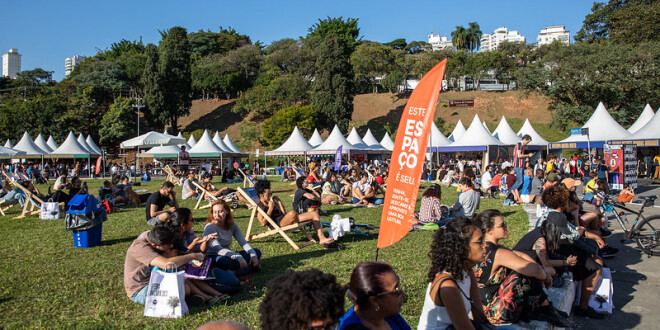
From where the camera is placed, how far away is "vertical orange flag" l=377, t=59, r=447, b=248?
3945 millimetres

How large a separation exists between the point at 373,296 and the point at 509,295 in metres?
1.88

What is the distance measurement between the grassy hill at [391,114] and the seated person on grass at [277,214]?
50026 mm

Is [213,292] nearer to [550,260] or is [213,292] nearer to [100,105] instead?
[550,260]

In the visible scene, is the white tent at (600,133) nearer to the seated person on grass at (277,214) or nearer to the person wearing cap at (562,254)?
the seated person on grass at (277,214)

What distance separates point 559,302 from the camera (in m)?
4.47

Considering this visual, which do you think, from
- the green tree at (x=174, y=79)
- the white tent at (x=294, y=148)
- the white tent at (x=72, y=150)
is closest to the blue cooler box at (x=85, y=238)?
the white tent at (x=294, y=148)

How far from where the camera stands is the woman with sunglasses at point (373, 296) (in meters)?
2.49

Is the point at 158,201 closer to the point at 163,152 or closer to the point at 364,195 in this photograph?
the point at 364,195

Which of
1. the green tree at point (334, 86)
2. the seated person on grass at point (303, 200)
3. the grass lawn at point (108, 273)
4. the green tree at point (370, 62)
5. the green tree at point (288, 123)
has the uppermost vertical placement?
the green tree at point (370, 62)

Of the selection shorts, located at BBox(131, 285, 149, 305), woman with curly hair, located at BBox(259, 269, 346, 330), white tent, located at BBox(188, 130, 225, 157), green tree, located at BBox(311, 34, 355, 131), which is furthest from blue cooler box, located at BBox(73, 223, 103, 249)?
green tree, located at BBox(311, 34, 355, 131)

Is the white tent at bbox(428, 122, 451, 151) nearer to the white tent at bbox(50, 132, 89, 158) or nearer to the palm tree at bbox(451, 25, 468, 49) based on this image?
the white tent at bbox(50, 132, 89, 158)

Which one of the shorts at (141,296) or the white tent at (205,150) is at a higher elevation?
the white tent at (205,150)

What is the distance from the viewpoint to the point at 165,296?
4.38 m

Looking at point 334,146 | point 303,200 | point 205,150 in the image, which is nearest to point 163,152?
point 205,150
